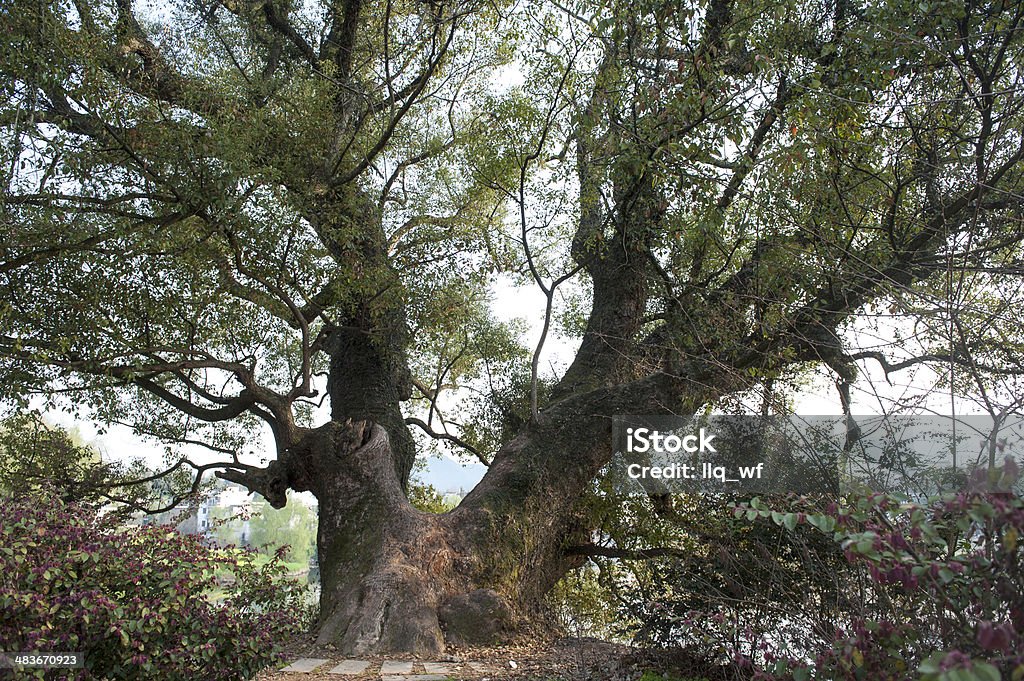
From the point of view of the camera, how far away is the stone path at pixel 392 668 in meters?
4.68

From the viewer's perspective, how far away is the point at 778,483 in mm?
6133

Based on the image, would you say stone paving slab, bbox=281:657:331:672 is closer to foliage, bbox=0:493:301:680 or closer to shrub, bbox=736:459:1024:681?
foliage, bbox=0:493:301:680

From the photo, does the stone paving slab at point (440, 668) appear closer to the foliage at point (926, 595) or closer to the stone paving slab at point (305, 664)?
the stone paving slab at point (305, 664)

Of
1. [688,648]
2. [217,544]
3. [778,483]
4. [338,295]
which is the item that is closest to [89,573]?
[217,544]

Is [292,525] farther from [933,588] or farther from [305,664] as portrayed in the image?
[933,588]

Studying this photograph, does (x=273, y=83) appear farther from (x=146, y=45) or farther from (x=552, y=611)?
(x=552, y=611)

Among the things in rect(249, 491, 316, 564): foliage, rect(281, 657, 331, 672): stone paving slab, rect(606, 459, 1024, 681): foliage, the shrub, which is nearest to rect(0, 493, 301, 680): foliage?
rect(281, 657, 331, 672): stone paving slab

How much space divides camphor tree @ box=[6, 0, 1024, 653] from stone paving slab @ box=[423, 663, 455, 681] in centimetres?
33

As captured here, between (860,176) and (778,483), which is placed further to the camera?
(778,483)

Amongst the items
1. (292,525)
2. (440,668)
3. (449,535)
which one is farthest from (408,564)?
(292,525)

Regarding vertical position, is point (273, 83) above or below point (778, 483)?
above

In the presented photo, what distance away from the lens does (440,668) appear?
5016 mm

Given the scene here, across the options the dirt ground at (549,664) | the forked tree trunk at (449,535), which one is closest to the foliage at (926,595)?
the dirt ground at (549,664)

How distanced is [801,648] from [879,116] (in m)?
3.77
